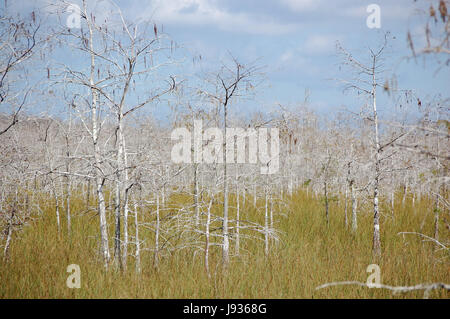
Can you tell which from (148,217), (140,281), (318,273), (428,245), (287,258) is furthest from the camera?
(148,217)

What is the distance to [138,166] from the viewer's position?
695 centimetres

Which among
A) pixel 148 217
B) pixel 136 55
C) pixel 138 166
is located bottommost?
pixel 148 217

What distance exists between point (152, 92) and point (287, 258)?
17.0ft

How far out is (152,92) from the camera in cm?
758
